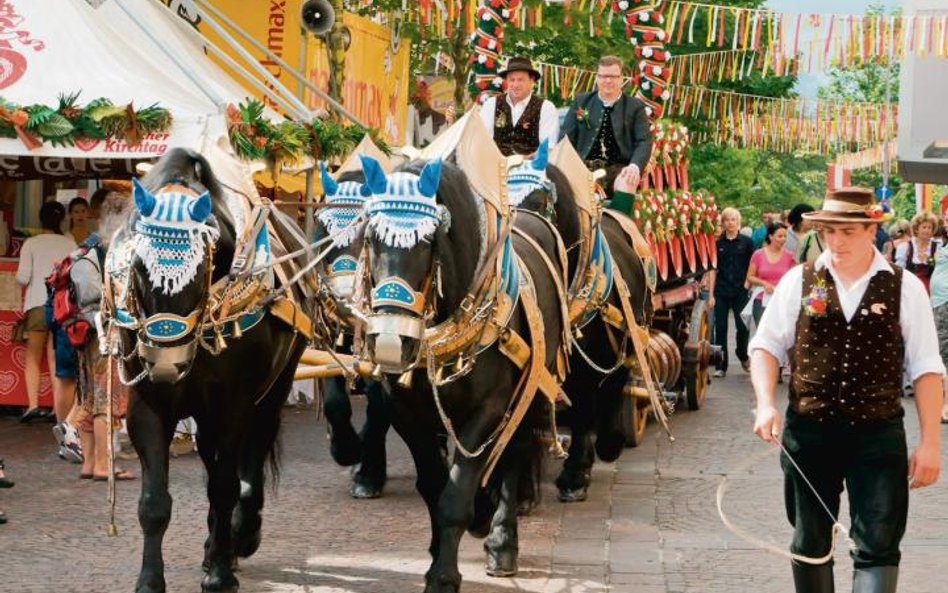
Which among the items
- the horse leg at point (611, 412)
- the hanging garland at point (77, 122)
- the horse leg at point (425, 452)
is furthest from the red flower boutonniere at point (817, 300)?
the hanging garland at point (77, 122)

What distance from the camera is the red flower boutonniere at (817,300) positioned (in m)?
5.82

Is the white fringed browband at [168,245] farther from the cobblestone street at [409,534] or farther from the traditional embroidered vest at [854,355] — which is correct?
the traditional embroidered vest at [854,355]

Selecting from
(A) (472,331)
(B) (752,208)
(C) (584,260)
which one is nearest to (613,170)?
(C) (584,260)

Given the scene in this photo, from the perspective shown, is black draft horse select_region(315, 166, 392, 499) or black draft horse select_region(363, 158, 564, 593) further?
black draft horse select_region(315, 166, 392, 499)

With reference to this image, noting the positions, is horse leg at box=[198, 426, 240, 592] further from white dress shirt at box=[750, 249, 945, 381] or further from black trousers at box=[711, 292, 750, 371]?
black trousers at box=[711, 292, 750, 371]

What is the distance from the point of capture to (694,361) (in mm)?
14562

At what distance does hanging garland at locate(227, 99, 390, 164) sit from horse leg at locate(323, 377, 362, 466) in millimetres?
2321

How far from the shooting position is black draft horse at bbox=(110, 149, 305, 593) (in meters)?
6.94

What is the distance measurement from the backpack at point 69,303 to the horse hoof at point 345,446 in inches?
79.3

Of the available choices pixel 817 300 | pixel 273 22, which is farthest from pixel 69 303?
pixel 817 300

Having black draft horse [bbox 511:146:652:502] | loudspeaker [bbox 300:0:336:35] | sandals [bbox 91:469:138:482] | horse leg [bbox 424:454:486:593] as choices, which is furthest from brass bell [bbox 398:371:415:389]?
loudspeaker [bbox 300:0:336:35]

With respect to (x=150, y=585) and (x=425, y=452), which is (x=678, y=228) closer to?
(x=425, y=452)

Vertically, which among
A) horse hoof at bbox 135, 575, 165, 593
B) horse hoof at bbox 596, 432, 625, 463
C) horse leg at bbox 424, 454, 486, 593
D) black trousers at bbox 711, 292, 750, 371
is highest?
horse leg at bbox 424, 454, 486, 593

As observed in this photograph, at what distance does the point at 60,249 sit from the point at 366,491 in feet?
13.4
